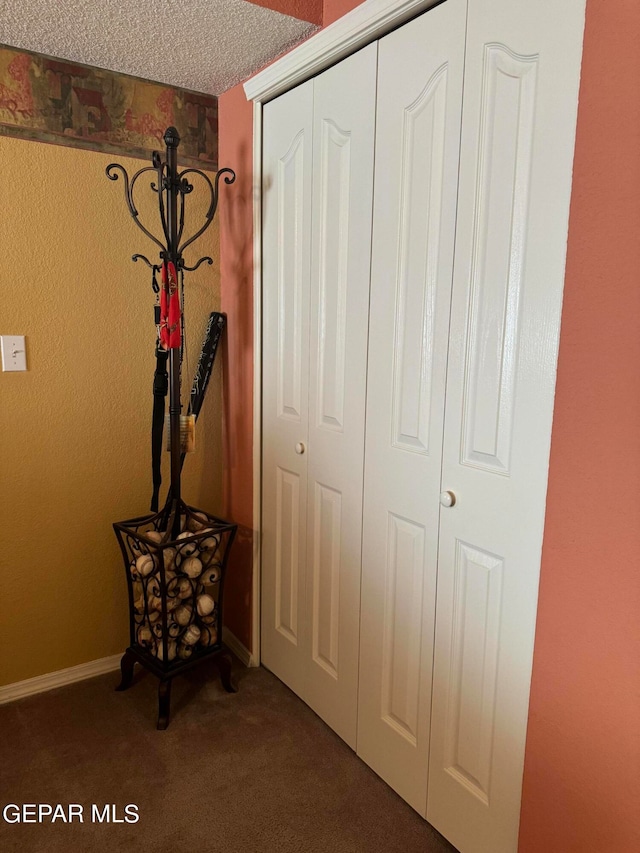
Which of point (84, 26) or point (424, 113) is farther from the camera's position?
point (84, 26)

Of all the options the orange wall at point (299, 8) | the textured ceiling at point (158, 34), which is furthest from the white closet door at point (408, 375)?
the textured ceiling at point (158, 34)

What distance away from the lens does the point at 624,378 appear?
1.10 metres

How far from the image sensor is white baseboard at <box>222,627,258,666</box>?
2.39 meters

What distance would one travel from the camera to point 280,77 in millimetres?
1899

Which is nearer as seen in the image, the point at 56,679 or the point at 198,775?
the point at 198,775

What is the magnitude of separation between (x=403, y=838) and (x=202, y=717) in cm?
77

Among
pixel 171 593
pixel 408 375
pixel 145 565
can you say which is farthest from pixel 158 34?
pixel 171 593

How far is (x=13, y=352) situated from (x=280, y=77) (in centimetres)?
120

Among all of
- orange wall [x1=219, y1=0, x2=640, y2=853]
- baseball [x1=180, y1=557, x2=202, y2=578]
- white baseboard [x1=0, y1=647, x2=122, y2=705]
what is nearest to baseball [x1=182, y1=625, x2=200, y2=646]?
baseball [x1=180, y1=557, x2=202, y2=578]

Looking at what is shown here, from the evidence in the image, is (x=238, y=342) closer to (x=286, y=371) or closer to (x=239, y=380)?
(x=239, y=380)

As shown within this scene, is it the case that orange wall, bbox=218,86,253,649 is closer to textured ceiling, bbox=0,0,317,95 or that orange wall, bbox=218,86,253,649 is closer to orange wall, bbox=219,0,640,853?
textured ceiling, bbox=0,0,317,95

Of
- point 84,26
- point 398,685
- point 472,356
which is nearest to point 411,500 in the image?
point 472,356

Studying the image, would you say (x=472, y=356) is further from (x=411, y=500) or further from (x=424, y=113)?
(x=424, y=113)

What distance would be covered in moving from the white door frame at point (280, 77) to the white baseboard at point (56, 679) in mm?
541
